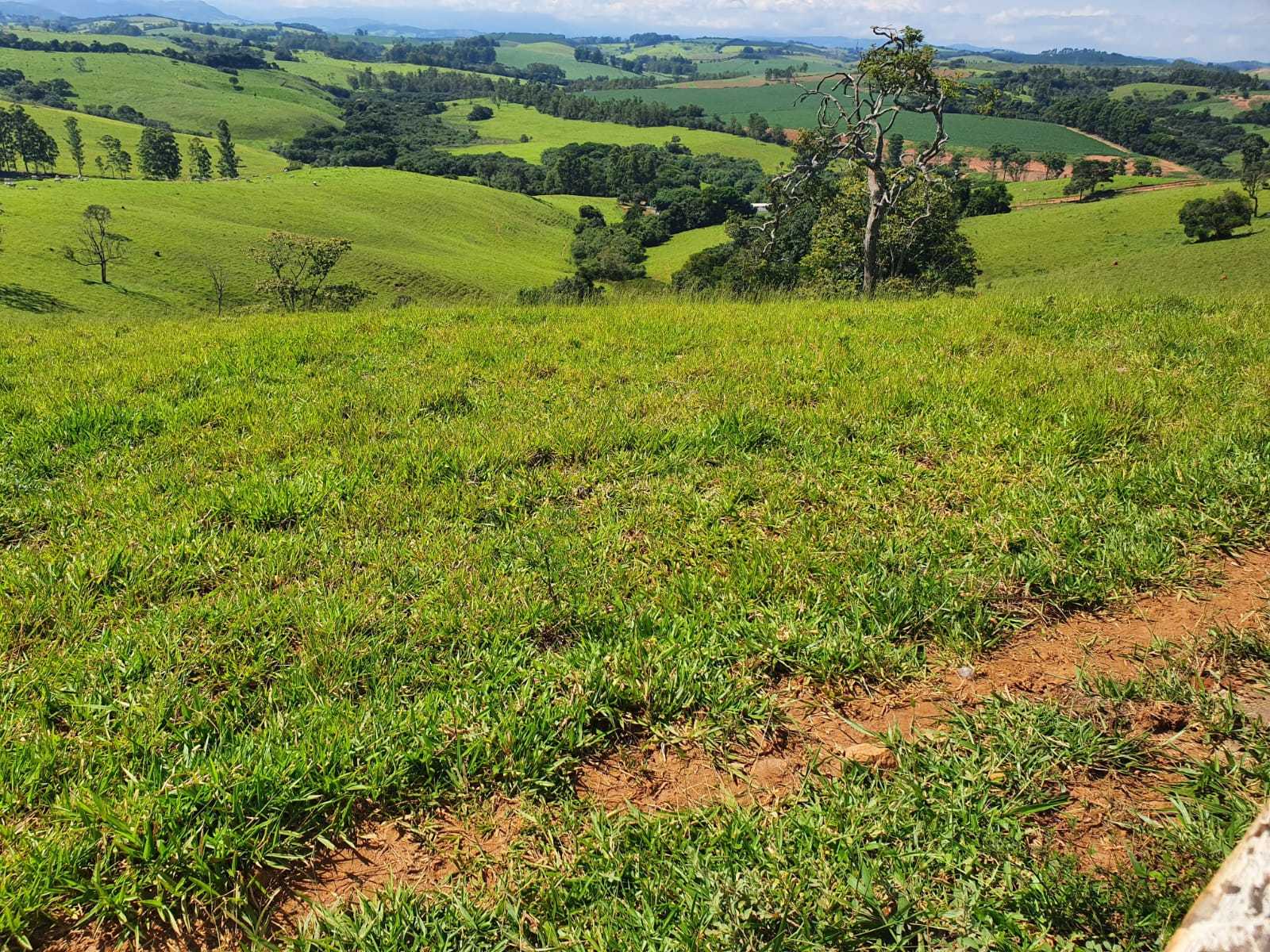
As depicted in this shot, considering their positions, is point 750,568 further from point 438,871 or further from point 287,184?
point 287,184

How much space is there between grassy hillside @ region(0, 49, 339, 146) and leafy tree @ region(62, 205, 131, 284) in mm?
103021

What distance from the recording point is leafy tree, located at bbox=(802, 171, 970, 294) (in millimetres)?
35844

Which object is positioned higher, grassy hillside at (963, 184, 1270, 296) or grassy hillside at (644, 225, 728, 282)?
grassy hillside at (963, 184, 1270, 296)

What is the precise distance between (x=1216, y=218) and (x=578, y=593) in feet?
304

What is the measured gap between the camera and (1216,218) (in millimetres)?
70312

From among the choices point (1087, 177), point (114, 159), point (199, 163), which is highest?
point (1087, 177)

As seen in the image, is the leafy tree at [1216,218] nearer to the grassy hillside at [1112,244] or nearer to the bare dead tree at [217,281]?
the grassy hillside at [1112,244]

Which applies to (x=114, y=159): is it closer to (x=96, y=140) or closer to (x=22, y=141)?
(x=22, y=141)

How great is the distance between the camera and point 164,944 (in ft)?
7.08

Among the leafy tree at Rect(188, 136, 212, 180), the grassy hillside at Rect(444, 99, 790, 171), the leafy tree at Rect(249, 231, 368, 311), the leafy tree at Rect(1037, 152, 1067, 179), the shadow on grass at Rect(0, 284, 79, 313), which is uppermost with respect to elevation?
the grassy hillside at Rect(444, 99, 790, 171)

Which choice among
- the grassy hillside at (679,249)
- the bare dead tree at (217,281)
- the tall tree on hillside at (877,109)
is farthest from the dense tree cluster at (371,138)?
the tall tree on hillside at (877,109)

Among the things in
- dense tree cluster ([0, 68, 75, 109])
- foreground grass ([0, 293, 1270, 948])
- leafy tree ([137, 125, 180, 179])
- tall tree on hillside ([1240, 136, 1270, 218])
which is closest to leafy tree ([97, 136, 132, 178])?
leafy tree ([137, 125, 180, 179])

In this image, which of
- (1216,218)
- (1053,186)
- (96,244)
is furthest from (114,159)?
(1053,186)

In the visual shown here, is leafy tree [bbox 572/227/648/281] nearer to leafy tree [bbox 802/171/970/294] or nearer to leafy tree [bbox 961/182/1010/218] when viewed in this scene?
leafy tree [bbox 961/182/1010/218]
